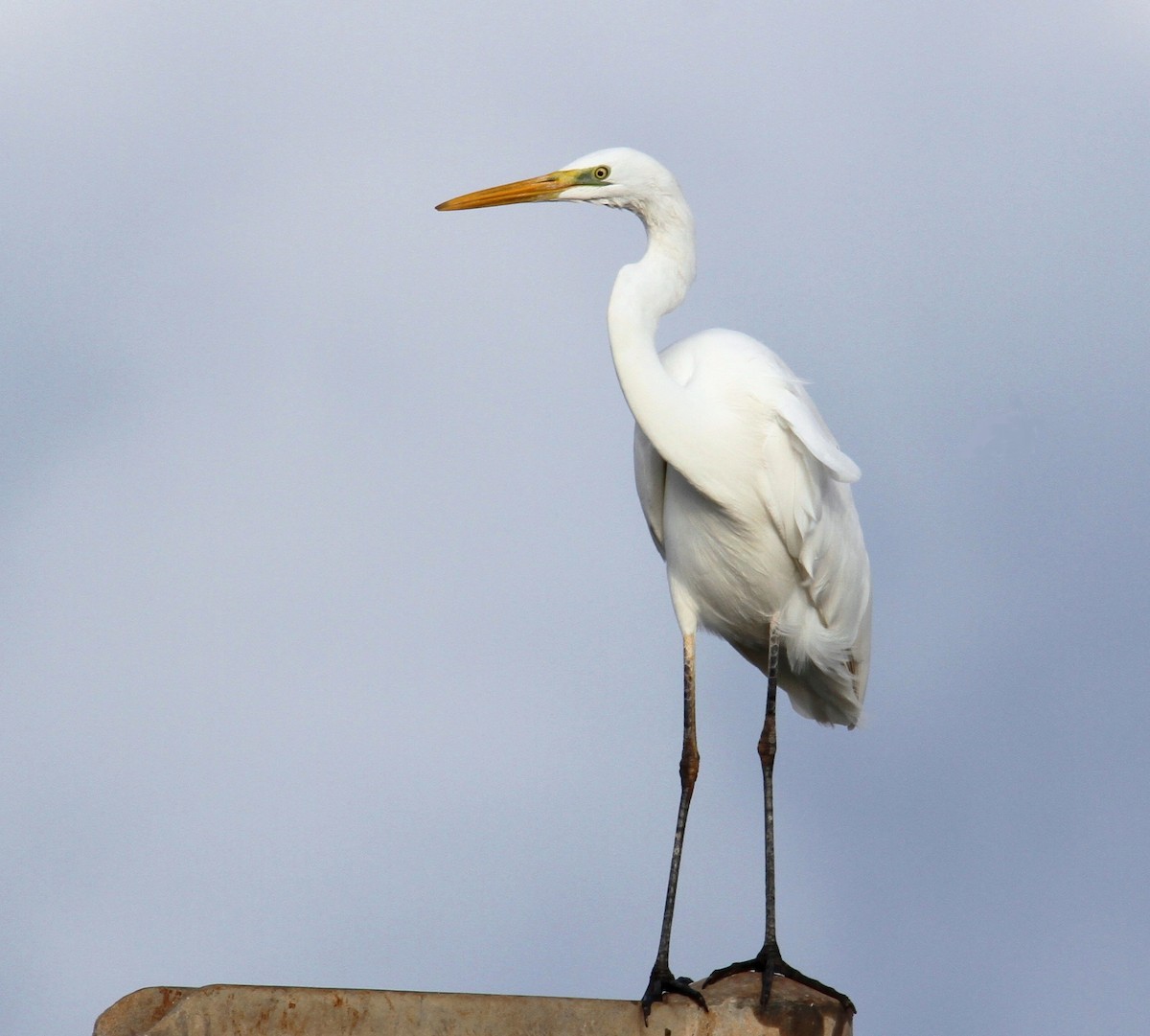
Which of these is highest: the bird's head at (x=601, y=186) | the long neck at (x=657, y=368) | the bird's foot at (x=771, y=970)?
the bird's head at (x=601, y=186)

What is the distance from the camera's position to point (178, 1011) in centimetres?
403

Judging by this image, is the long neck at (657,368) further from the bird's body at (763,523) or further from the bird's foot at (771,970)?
the bird's foot at (771,970)

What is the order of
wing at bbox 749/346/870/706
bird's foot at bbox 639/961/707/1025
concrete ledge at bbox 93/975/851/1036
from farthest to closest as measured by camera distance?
wing at bbox 749/346/870/706, bird's foot at bbox 639/961/707/1025, concrete ledge at bbox 93/975/851/1036

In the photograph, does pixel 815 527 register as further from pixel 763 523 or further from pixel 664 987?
pixel 664 987

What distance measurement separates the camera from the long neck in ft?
15.4

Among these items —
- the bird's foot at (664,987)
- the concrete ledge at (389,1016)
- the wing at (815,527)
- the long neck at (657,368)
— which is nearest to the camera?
the concrete ledge at (389,1016)

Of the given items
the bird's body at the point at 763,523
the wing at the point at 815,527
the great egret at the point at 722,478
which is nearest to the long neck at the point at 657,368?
the great egret at the point at 722,478

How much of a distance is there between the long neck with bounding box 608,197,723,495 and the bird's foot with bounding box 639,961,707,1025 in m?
1.47

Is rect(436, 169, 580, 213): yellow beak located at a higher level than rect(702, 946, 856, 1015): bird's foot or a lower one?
higher

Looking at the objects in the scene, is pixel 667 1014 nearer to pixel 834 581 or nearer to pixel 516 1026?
pixel 516 1026

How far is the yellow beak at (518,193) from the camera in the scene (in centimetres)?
511

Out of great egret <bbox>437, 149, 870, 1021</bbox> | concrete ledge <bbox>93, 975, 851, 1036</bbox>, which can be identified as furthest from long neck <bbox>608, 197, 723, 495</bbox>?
concrete ledge <bbox>93, 975, 851, 1036</bbox>

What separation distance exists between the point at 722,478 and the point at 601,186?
1.07m

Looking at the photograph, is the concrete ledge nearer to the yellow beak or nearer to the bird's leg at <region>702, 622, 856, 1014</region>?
the bird's leg at <region>702, 622, 856, 1014</region>
